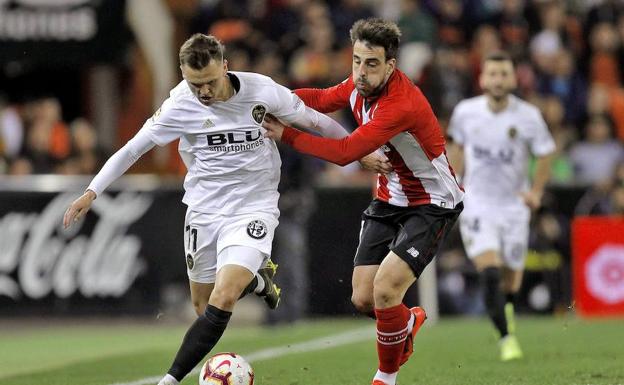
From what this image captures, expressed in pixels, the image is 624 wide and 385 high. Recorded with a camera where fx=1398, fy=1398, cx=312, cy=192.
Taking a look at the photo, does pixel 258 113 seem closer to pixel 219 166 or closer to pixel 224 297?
pixel 219 166

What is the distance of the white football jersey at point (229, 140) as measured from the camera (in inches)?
343

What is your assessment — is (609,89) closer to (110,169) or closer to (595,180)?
(595,180)

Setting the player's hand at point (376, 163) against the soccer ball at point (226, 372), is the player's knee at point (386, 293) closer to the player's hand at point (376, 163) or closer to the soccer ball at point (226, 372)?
the player's hand at point (376, 163)

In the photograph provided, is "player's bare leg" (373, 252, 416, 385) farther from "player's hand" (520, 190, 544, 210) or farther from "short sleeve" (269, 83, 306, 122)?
"player's hand" (520, 190, 544, 210)

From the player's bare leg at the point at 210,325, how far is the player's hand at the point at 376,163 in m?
1.01

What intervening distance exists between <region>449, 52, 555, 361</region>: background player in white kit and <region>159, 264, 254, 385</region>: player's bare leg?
13.0ft

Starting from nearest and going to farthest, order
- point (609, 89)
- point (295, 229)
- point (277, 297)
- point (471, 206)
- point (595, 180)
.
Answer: point (277, 297)
point (471, 206)
point (295, 229)
point (595, 180)
point (609, 89)

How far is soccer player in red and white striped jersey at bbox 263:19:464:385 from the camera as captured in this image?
8383 millimetres

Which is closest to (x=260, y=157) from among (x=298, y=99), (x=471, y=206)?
(x=298, y=99)

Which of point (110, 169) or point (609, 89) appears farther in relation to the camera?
point (609, 89)

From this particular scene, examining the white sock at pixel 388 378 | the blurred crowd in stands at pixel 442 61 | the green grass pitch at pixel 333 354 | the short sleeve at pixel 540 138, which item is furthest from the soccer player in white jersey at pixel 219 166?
the blurred crowd in stands at pixel 442 61

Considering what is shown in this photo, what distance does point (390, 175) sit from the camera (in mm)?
8938

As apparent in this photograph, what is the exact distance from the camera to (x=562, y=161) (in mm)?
17203

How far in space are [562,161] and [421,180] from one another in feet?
A: 28.7
